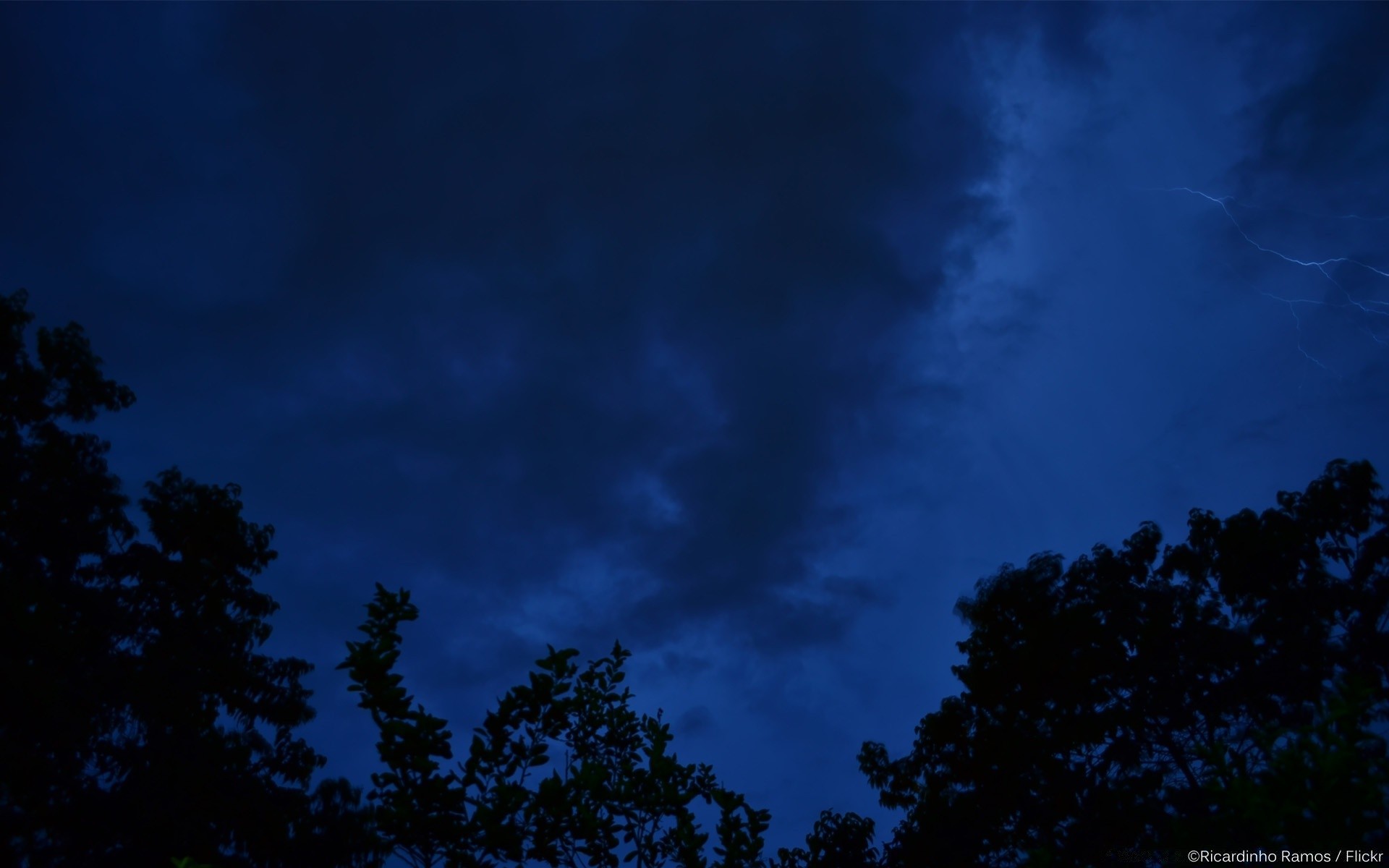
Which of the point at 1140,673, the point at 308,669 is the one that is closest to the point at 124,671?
the point at 308,669

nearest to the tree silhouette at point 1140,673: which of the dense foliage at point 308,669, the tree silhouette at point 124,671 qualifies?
the dense foliage at point 308,669

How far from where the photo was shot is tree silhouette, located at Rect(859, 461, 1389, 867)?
13414 mm

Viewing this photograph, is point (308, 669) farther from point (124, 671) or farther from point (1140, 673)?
point (1140, 673)

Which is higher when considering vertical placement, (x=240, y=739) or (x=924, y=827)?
(x=240, y=739)

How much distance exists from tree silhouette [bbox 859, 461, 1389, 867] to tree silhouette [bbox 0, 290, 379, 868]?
478 inches

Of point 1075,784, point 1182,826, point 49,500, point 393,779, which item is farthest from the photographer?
point 1075,784

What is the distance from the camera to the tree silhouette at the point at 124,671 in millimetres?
11234

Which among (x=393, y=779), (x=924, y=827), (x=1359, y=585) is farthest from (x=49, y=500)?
(x=1359, y=585)

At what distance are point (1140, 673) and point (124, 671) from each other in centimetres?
1877

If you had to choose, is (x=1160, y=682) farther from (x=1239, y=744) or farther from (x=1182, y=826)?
(x=1182, y=826)

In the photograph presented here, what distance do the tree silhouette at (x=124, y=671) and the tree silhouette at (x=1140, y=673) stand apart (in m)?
12.2

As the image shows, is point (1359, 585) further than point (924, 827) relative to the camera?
No

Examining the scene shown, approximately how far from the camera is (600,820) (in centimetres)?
505

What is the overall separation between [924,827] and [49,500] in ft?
57.3
